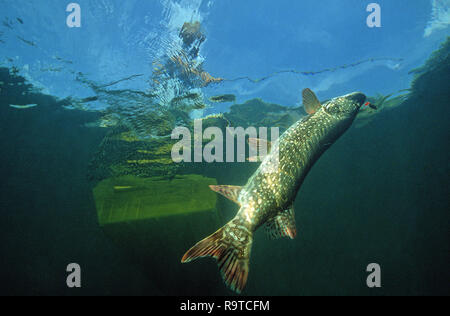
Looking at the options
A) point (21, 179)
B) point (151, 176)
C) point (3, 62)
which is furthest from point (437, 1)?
point (21, 179)

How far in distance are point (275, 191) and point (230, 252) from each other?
1016 millimetres

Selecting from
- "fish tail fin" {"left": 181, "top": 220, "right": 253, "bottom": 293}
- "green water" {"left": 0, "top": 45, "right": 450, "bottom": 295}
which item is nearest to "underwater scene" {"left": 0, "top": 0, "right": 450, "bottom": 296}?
"fish tail fin" {"left": 181, "top": 220, "right": 253, "bottom": 293}

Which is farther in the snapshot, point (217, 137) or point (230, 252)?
point (217, 137)

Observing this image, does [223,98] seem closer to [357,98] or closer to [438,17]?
[357,98]

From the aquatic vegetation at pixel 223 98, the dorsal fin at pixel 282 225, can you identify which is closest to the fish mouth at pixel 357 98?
the dorsal fin at pixel 282 225

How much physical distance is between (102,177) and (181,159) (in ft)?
13.6

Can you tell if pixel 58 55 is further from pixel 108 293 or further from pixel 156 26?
pixel 108 293

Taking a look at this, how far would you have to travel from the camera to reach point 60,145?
9.36 meters

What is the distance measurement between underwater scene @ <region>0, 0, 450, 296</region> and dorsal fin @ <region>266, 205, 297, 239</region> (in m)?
0.02

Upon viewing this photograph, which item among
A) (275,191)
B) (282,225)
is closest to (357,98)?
(275,191)

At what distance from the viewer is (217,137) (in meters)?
8.47

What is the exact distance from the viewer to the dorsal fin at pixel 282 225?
2.31m

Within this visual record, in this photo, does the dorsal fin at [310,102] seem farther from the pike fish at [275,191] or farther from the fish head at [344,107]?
the fish head at [344,107]

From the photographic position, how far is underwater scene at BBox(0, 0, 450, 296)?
156 inches
